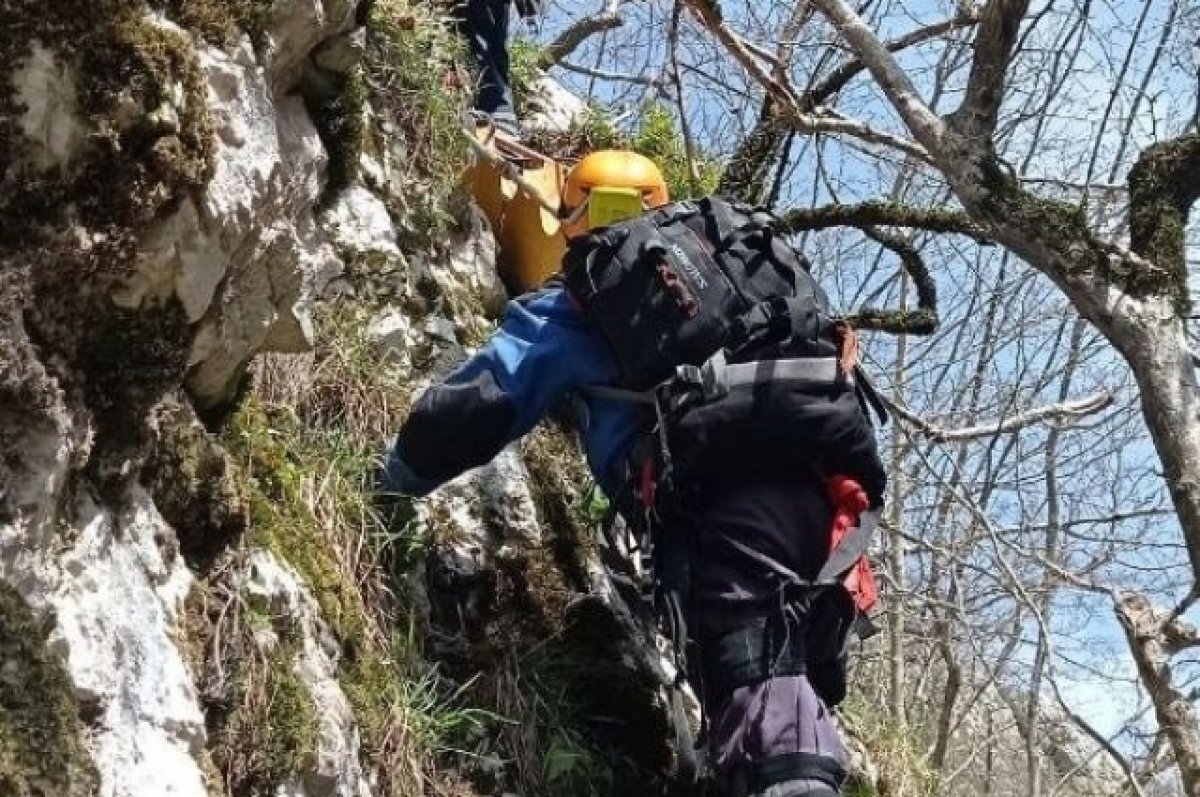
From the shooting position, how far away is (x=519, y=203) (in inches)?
202

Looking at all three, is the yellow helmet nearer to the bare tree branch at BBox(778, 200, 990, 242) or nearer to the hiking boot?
the bare tree branch at BBox(778, 200, 990, 242)

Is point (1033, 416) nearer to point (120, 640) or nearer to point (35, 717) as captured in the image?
point (120, 640)

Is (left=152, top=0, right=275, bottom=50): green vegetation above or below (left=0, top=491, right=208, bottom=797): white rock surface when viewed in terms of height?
above

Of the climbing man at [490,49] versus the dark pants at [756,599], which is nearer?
the dark pants at [756,599]

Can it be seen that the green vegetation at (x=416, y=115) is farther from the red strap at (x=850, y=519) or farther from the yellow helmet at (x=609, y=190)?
the red strap at (x=850, y=519)

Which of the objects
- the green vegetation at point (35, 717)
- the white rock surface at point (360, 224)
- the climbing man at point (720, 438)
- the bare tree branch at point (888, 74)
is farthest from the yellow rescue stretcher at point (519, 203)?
the green vegetation at point (35, 717)

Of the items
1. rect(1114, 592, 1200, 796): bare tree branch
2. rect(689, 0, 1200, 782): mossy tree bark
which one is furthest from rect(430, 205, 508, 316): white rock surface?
rect(1114, 592, 1200, 796): bare tree branch

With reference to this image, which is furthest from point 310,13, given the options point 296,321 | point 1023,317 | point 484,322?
point 1023,317

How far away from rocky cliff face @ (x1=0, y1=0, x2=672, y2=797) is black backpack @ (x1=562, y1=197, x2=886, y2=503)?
2.25 ft

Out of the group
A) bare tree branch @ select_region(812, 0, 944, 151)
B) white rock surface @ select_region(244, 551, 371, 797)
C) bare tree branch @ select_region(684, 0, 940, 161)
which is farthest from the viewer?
bare tree branch @ select_region(684, 0, 940, 161)

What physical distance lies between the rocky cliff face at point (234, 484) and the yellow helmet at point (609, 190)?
0.67 metres

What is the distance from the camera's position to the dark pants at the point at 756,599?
315 centimetres

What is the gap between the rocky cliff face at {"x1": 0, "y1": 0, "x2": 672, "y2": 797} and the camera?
76.7 inches

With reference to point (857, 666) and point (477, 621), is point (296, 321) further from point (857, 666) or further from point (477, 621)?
point (857, 666)
